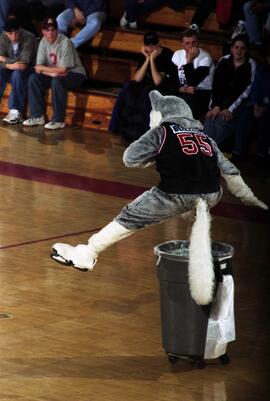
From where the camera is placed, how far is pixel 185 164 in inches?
277

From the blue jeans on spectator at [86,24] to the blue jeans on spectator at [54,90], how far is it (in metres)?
0.73

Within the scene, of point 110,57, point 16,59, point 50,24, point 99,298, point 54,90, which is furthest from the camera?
point 110,57

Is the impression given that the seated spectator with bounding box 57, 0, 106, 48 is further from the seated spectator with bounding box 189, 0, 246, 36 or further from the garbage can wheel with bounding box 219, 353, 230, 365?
the garbage can wheel with bounding box 219, 353, 230, 365

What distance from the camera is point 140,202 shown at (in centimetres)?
714

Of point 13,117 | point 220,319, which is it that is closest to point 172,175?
point 220,319

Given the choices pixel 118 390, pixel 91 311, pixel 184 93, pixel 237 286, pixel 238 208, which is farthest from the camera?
pixel 184 93

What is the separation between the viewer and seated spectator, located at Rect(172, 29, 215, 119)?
→ 14344 mm

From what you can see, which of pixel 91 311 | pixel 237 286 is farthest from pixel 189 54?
pixel 91 311

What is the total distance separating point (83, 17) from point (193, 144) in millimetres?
9629

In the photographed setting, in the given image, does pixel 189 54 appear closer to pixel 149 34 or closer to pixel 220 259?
pixel 149 34

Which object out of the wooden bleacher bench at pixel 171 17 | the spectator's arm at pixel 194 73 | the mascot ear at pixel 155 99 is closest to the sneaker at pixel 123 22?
the wooden bleacher bench at pixel 171 17

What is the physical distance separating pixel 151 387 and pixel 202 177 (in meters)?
1.38

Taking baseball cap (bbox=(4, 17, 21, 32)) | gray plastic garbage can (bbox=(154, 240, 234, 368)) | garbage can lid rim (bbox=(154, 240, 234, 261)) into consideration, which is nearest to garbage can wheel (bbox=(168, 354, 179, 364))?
gray plastic garbage can (bbox=(154, 240, 234, 368))

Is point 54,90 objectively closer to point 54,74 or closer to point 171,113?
point 54,74
